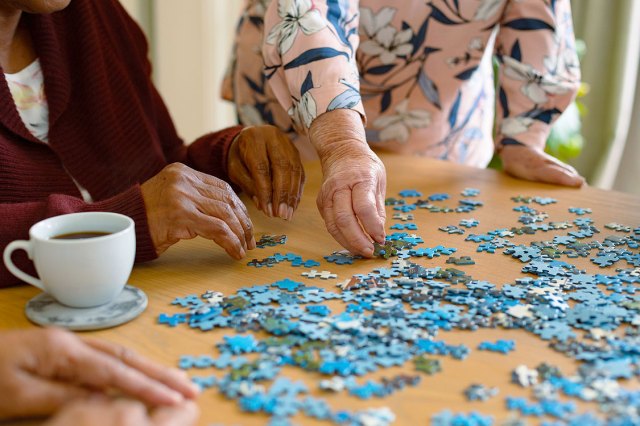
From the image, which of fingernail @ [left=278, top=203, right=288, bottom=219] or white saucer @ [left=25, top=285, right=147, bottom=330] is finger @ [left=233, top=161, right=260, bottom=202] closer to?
fingernail @ [left=278, top=203, right=288, bottom=219]

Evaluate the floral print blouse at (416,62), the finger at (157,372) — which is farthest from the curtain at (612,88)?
the finger at (157,372)

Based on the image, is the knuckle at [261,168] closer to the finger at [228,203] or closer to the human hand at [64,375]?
the finger at [228,203]

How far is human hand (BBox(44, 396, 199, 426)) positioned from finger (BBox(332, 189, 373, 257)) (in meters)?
0.58

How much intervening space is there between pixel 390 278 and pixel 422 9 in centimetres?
93

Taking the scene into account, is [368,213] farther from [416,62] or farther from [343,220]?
[416,62]

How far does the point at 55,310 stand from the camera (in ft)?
3.67

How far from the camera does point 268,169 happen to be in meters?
1.69

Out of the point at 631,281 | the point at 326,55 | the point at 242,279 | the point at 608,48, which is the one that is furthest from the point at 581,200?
the point at 608,48

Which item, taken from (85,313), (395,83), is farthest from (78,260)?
(395,83)

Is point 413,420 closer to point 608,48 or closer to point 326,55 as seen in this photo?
point 326,55

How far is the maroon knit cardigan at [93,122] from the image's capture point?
5.14 ft

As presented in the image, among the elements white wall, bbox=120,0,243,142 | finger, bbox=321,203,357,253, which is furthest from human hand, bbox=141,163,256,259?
white wall, bbox=120,0,243,142

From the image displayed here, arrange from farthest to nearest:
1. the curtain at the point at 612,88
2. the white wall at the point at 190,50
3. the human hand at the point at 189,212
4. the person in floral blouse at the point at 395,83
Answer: the white wall at the point at 190,50
the curtain at the point at 612,88
the person in floral blouse at the point at 395,83
the human hand at the point at 189,212

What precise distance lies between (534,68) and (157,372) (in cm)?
148
